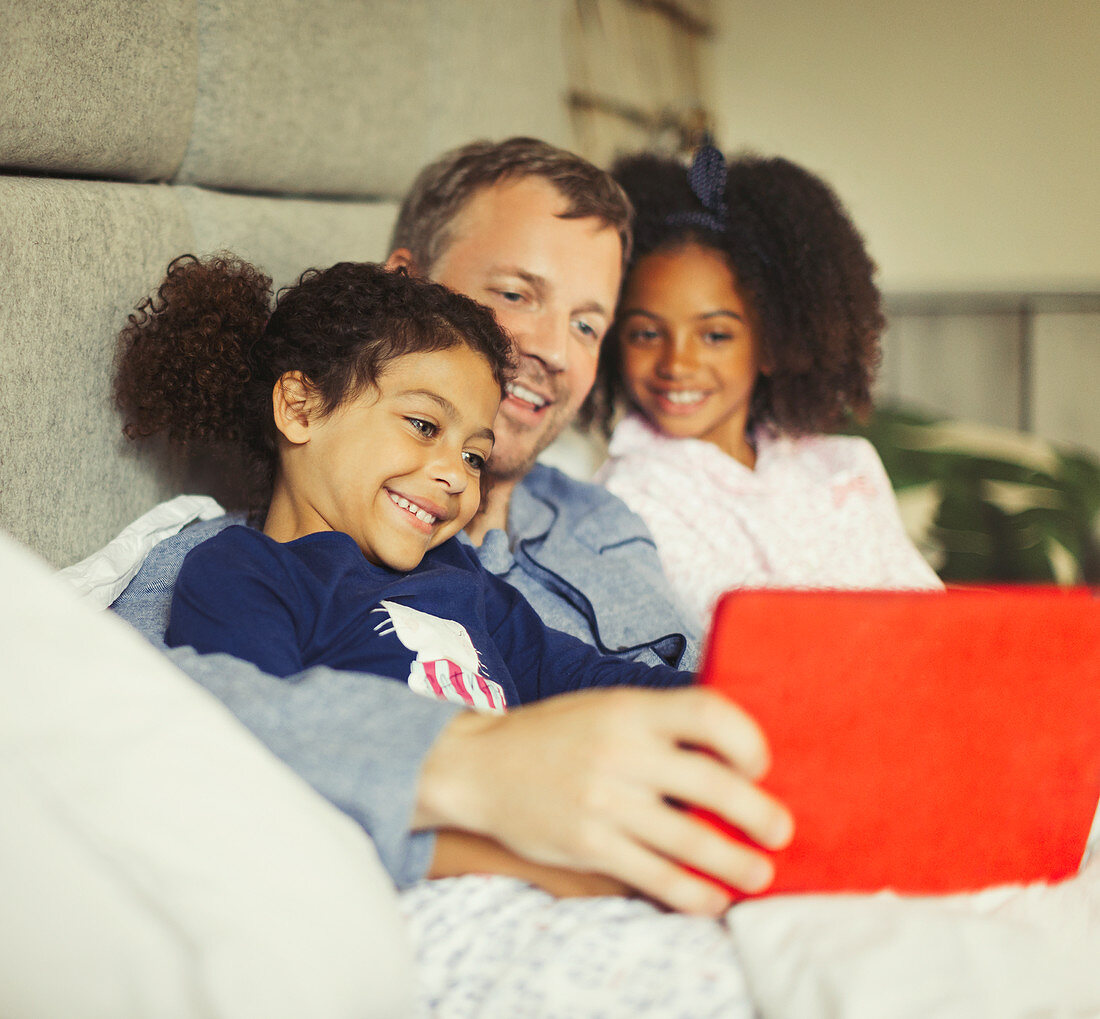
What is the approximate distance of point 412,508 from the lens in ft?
2.96

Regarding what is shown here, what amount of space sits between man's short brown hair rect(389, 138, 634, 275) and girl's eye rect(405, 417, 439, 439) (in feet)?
1.42

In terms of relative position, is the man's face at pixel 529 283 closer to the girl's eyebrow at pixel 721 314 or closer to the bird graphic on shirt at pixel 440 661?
the girl's eyebrow at pixel 721 314

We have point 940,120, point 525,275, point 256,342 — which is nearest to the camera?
point 256,342

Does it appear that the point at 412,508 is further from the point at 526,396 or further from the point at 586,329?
the point at 586,329

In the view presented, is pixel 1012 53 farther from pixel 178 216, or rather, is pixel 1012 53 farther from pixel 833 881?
pixel 833 881

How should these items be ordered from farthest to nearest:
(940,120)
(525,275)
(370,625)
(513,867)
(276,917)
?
(940,120) < (525,275) < (370,625) < (513,867) < (276,917)

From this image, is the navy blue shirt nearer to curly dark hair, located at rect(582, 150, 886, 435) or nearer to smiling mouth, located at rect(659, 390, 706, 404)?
smiling mouth, located at rect(659, 390, 706, 404)

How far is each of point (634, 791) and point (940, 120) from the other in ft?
11.0

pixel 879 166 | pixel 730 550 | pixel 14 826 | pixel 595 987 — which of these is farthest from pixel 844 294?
pixel 879 166

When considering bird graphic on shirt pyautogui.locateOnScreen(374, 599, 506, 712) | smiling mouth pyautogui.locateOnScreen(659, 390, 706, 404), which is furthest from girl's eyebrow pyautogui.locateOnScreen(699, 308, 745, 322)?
bird graphic on shirt pyautogui.locateOnScreen(374, 599, 506, 712)

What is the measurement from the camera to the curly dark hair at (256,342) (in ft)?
3.06

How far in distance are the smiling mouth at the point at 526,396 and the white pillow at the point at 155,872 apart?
77 cm

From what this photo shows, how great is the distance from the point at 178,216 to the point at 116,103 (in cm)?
15

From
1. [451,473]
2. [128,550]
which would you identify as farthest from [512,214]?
[128,550]
